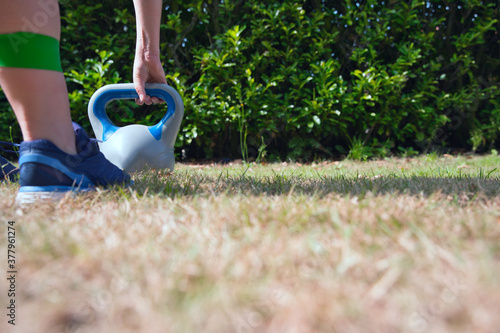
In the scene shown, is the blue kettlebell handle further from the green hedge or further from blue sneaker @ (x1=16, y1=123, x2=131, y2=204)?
the green hedge

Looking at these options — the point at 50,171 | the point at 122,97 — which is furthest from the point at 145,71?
the point at 50,171

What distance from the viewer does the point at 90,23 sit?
3609 millimetres

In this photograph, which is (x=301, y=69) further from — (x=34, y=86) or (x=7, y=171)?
(x=34, y=86)

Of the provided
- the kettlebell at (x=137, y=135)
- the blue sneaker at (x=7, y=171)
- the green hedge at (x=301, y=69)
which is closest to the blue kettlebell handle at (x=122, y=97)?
the kettlebell at (x=137, y=135)

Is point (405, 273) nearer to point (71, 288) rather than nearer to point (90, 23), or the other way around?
point (71, 288)

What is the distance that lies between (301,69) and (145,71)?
2102 millimetres

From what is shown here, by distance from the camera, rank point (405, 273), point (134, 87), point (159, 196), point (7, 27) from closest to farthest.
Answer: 1. point (405, 273)
2. point (7, 27)
3. point (159, 196)
4. point (134, 87)

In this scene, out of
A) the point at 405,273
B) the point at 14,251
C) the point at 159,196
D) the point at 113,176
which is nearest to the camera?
the point at 405,273

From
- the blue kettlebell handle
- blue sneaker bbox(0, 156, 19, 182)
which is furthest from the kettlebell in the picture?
blue sneaker bbox(0, 156, 19, 182)

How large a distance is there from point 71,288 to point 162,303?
0.19 m

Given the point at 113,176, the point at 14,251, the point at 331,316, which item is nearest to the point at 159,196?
the point at 113,176

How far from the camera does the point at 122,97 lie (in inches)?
86.4

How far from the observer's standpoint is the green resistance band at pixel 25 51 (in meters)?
1.16

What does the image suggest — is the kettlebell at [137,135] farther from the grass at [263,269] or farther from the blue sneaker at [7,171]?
the grass at [263,269]
